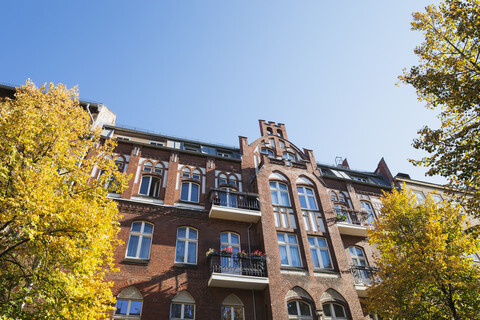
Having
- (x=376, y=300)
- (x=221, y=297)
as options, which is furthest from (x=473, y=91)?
(x=221, y=297)

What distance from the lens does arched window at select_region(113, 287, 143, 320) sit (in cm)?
1378

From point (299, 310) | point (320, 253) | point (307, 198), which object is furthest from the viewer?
point (307, 198)

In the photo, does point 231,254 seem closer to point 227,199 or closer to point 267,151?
point 227,199

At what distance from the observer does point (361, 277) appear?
18.6 metres

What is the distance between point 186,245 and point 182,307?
3274 millimetres

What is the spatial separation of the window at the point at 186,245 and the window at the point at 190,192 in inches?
85.3

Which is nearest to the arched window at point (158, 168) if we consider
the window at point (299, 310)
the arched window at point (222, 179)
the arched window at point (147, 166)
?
the arched window at point (147, 166)

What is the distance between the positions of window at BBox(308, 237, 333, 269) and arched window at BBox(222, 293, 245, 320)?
204 inches

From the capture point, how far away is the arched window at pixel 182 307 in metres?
14.5

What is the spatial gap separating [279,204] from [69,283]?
13287 mm

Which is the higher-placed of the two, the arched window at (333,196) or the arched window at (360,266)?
the arched window at (333,196)

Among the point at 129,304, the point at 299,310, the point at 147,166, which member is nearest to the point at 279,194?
the point at 299,310

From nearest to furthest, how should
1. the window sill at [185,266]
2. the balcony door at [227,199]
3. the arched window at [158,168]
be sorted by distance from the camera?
the window sill at [185,266] → the balcony door at [227,199] → the arched window at [158,168]

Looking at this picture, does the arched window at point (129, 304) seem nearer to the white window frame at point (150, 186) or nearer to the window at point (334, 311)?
the white window frame at point (150, 186)
